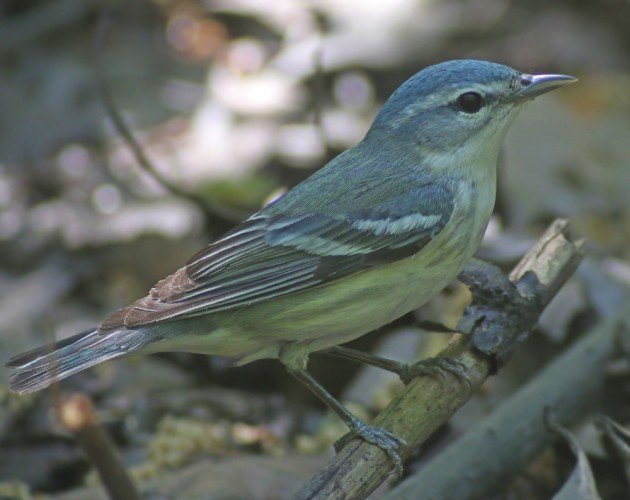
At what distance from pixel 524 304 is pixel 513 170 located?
9.72 feet

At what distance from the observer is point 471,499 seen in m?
4.57

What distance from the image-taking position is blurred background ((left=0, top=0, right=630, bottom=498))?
5457 mm

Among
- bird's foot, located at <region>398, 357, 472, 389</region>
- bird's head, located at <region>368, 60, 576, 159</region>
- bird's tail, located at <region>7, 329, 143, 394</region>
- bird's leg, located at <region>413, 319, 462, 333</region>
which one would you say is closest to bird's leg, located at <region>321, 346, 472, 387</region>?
bird's foot, located at <region>398, 357, 472, 389</region>

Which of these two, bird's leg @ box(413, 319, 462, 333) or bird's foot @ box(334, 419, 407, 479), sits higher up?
bird's leg @ box(413, 319, 462, 333)

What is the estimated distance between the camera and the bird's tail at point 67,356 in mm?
4121

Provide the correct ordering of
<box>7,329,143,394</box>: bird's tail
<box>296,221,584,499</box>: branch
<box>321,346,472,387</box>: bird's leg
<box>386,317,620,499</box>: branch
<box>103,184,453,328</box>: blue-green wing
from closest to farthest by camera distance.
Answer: <box>296,221,584,499</box>: branch → <box>7,329,143,394</box>: bird's tail → <box>321,346,472,387</box>: bird's leg → <box>103,184,453,328</box>: blue-green wing → <box>386,317,620,499</box>: branch

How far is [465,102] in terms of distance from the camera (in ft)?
15.3

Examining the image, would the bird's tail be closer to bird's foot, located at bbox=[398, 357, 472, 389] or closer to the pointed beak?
bird's foot, located at bbox=[398, 357, 472, 389]

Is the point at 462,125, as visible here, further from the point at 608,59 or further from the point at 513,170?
the point at 608,59

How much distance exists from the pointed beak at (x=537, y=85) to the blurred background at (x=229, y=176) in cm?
84

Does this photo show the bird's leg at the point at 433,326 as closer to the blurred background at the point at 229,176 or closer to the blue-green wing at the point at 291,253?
the blue-green wing at the point at 291,253

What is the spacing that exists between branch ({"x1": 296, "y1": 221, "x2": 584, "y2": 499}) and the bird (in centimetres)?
9

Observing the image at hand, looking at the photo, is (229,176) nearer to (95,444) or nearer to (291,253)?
(291,253)

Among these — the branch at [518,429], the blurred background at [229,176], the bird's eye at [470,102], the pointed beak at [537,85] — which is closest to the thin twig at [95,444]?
the blurred background at [229,176]
